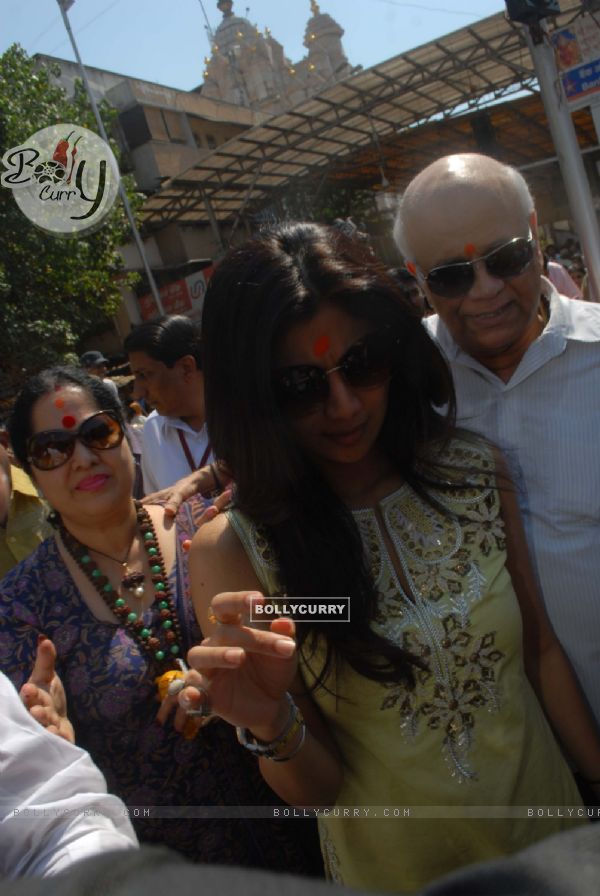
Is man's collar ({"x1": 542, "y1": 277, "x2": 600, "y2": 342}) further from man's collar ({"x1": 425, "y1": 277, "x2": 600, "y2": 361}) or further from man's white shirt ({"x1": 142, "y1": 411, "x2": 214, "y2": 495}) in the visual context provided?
man's white shirt ({"x1": 142, "y1": 411, "x2": 214, "y2": 495})

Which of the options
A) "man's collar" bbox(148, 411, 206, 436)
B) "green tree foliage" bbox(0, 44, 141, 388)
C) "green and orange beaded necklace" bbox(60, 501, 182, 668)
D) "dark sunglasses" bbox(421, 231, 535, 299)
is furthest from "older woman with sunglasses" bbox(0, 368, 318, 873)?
"green tree foliage" bbox(0, 44, 141, 388)

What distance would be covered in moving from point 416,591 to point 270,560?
30cm

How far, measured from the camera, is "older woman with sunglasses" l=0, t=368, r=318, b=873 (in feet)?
5.14

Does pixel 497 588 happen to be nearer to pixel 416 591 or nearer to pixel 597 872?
pixel 416 591

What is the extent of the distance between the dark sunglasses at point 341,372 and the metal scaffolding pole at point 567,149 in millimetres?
3291

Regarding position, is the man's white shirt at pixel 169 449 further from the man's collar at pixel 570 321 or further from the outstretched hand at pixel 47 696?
the outstretched hand at pixel 47 696

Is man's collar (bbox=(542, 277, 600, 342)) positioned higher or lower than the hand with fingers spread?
higher

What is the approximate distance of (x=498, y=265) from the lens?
1.73 metres

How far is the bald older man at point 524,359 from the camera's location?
158 cm

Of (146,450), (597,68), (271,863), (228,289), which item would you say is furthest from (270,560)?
(597,68)

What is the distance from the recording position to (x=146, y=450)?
330 centimetres

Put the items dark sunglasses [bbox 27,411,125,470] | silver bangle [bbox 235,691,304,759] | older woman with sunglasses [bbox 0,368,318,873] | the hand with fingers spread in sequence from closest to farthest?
the hand with fingers spread → silver bangle [bbox 235,691,304,759] → older woman with sunglasses [bbox 0,368,318,873] → dark sunglasses [bbox 27,411,125,470]

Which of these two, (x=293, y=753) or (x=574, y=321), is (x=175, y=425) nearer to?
(x=574, y=321)

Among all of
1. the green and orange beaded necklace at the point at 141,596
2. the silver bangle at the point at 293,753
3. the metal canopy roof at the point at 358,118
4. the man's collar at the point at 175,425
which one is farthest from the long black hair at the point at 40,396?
the metal canopy roof at the point at 358,118
